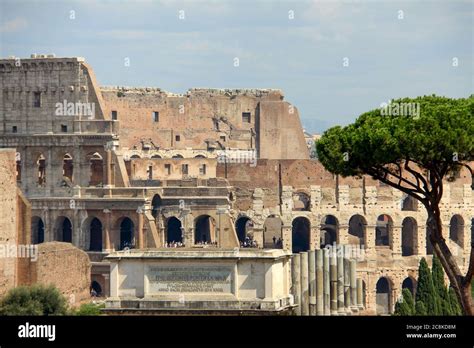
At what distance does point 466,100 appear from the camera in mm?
44125

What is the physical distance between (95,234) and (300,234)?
12136mm

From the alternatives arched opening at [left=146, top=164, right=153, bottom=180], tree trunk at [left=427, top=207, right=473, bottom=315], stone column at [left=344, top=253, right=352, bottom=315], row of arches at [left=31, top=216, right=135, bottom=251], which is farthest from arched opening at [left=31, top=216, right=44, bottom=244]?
tree trunk at [left=427, top=207, right=473, bottom=315]

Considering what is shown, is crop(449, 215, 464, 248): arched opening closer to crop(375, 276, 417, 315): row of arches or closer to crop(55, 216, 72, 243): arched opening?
crop(375, 276, 417, 315): row of arches

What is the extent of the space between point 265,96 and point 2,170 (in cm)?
4300

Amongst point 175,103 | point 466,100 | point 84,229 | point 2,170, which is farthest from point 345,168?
point 175,103

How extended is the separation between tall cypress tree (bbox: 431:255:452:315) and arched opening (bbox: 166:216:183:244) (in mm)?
16802

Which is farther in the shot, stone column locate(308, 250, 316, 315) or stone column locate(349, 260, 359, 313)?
stone column locate(349, 260, 359, 313)

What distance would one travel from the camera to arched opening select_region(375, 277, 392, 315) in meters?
81.5

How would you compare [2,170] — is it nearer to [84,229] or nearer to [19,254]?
[19,254]

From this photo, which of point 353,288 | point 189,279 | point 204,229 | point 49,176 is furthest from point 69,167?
point 189,279

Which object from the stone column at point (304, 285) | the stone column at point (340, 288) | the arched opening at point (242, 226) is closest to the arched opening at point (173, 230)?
the arched opening at point (242, 226)

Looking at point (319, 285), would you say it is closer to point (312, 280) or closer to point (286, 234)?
point (312, 280)

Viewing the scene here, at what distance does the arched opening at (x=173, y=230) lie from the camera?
82.6 m

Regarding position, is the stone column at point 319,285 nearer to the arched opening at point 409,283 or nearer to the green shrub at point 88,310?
the green shrub at point 88,310
